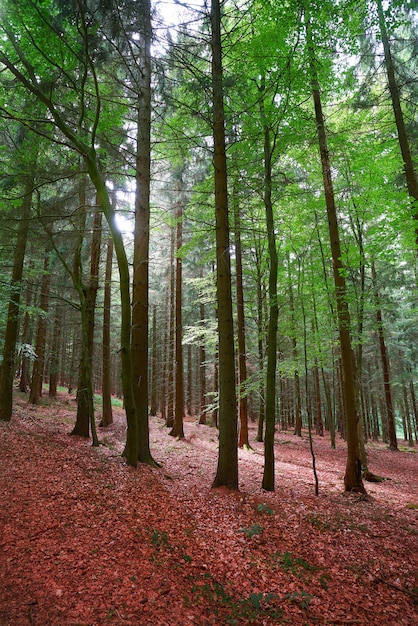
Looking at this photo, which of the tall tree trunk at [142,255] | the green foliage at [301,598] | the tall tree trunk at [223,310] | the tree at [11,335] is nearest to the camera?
the green foliage at [301,598]

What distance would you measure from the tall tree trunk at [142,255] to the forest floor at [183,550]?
3.95ft

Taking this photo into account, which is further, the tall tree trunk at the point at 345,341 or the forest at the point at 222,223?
the tall tree trunk at the point at 345,341

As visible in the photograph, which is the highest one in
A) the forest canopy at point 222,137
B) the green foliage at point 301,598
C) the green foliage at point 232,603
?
the forest canopy at point 222,137

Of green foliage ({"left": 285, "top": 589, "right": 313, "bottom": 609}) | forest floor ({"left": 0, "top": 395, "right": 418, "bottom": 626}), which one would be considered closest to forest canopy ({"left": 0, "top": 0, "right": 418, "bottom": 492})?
forest floor ({"left": 0, "top": 395, "right": 418, "bottom": 626})

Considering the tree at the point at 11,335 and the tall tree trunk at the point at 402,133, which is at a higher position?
the tall tree trunk at the point at 402,133

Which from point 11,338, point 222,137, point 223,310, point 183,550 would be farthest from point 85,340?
point 222,137

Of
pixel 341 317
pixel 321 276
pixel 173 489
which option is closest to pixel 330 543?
pixel 173 489

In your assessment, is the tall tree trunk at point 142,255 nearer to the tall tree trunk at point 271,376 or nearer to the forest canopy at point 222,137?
the forest canopy at point 222,137

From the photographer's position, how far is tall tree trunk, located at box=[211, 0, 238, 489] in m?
6.75

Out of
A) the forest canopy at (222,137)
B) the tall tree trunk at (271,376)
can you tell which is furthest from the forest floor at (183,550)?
the forest canopy at (222,137)

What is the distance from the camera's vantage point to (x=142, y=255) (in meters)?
8.26

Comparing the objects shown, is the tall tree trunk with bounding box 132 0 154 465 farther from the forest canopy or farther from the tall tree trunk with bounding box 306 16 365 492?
the tall tree trunk with bounding box 306 16 365 492

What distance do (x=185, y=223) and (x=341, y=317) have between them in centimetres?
991

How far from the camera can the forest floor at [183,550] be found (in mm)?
3404
